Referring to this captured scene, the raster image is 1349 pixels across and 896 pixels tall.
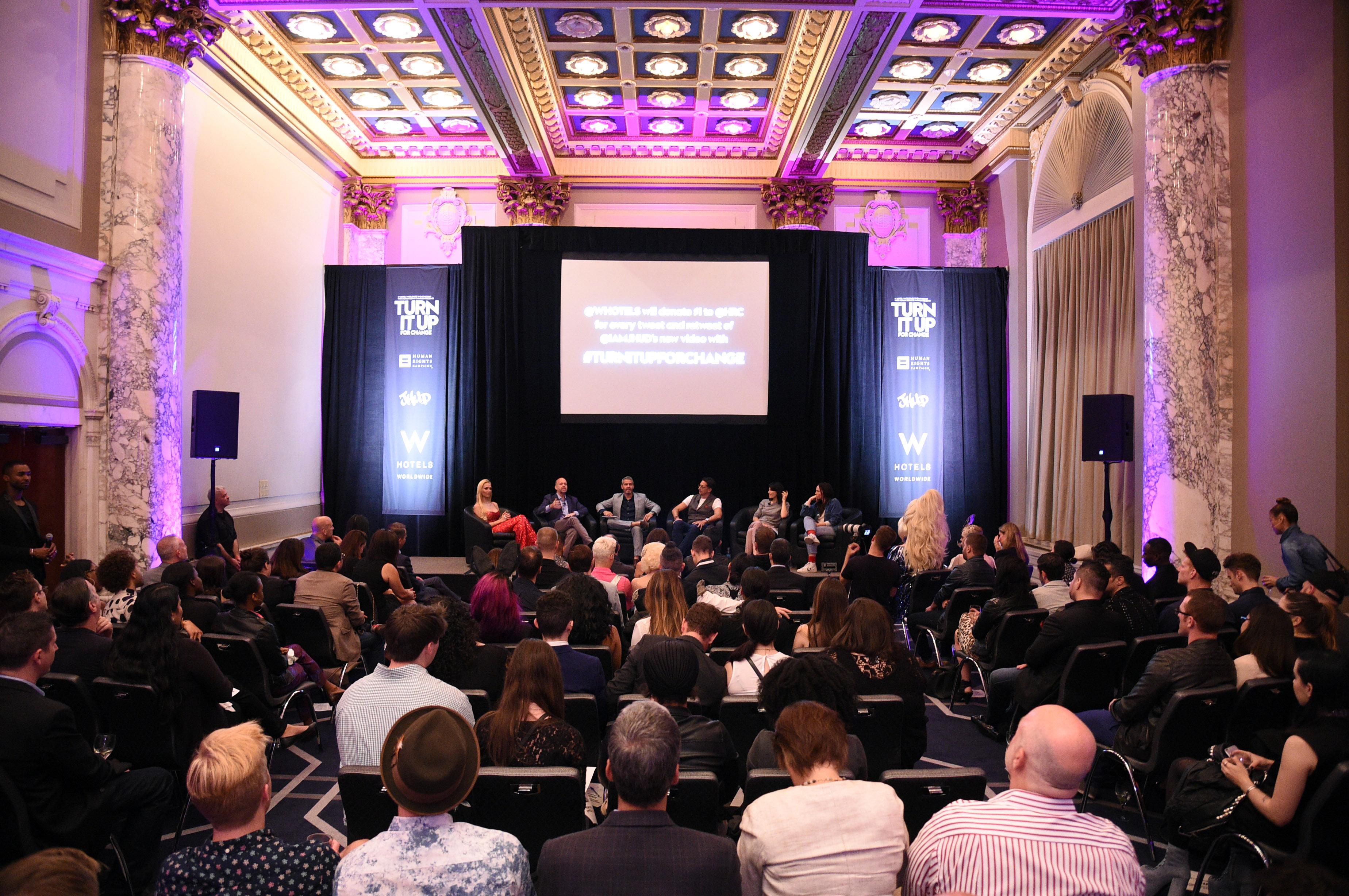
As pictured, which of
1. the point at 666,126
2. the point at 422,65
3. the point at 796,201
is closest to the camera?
the point at 422,65

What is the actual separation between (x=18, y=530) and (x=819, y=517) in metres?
7.35

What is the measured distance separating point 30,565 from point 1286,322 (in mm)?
8945

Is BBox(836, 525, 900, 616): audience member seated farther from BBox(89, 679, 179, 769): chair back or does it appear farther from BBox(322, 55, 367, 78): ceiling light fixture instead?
BBox(322, 55, 367, 78): ceiling light fixture

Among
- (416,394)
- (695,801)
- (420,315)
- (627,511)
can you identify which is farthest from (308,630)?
(420,315)

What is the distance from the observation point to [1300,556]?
5066 millimetres

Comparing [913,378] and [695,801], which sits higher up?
[913,378]

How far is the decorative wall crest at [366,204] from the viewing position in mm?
11539

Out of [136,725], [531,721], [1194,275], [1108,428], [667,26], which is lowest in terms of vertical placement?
[136,725]

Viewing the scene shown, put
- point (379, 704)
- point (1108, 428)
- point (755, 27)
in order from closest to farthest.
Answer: point (379, 704) → point (1108, 428) → point (755, 27)

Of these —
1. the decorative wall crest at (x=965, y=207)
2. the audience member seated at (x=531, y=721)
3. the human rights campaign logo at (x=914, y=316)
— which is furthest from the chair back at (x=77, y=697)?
the decorative wall crest at (x=965, y=207)

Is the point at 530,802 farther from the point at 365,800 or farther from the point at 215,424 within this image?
the point at 215,424

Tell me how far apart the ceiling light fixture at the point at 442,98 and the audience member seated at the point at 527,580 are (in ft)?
23.0

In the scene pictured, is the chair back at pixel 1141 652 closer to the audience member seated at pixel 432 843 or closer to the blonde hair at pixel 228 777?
the audience member seated at pixel 432 843

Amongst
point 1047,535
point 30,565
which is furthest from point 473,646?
point 1047,535
